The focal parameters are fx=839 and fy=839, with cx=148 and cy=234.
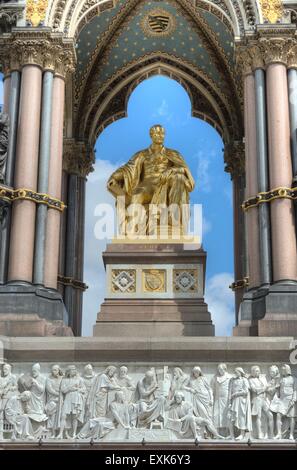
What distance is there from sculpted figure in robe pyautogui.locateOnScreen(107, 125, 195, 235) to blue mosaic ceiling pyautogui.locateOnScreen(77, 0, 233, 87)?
13.8ft

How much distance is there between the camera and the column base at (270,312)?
15414 millimetres

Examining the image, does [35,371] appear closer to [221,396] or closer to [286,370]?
[221,396]

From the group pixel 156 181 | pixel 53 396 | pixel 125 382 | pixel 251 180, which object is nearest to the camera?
pixel 53 396

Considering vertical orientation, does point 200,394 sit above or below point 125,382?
below

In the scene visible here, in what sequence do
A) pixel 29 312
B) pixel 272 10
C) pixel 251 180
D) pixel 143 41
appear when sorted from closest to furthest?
pixel 29 312, pixel 251 180, pixel 272 10, pixel 143 41

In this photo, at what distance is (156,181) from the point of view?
20109 mm

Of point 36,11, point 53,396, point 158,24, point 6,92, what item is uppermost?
point 158,24

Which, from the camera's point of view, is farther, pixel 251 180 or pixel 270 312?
pixel 251 180

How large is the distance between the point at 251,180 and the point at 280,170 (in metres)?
0.76

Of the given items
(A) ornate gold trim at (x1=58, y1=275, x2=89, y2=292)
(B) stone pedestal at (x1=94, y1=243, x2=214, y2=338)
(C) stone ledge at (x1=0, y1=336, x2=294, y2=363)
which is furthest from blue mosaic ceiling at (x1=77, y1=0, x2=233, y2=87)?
(C) stone ledge at (x1=0, y1=336, x2=294, y2=363)

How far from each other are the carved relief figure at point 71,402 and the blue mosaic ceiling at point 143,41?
11.4 metres

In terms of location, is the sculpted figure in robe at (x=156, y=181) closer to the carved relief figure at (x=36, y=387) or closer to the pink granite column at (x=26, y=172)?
the pink granite column at (x=26, y=172)

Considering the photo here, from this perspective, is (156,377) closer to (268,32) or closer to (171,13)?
(268,32)

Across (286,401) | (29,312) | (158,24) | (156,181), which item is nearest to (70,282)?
(156,181)
